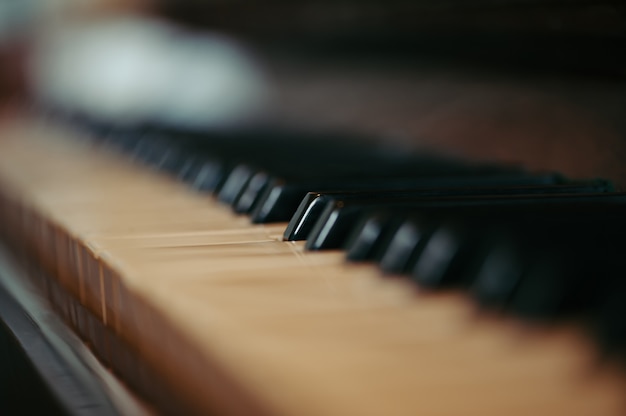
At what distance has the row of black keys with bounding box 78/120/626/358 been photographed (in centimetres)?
49

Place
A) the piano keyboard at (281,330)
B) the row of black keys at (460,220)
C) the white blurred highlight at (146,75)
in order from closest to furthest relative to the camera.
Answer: the piano keyboard at (281,330)
the row of black keys at (460,220)
the white blurred highlight at (146,75)

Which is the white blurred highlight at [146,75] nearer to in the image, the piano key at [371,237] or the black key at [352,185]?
the black key at [352,185]

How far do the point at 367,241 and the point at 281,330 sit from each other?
174 mm

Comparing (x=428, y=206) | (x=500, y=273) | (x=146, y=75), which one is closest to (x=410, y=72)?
(x=428, y=206)

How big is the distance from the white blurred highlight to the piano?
0.43 m

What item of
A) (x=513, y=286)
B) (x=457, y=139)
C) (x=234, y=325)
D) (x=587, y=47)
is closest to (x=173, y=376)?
(x=234, y=325)

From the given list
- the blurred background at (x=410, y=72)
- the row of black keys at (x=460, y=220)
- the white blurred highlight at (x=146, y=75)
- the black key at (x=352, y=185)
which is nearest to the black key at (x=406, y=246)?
the row of black keys at (x=460, y=220)

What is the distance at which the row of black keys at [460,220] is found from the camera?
487mm

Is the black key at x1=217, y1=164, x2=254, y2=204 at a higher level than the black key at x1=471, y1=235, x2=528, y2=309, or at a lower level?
lower

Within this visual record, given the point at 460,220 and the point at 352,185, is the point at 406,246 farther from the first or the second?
the point at 352,185

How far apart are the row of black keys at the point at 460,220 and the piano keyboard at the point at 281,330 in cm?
1

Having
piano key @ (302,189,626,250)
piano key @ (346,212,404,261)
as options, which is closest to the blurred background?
piano key @ (302,189,626,250)

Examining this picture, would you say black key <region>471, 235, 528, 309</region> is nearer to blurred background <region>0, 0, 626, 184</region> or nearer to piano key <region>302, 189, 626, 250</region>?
piano key <region>302, 189, 626, 250</region>

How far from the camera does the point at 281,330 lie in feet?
1.55
